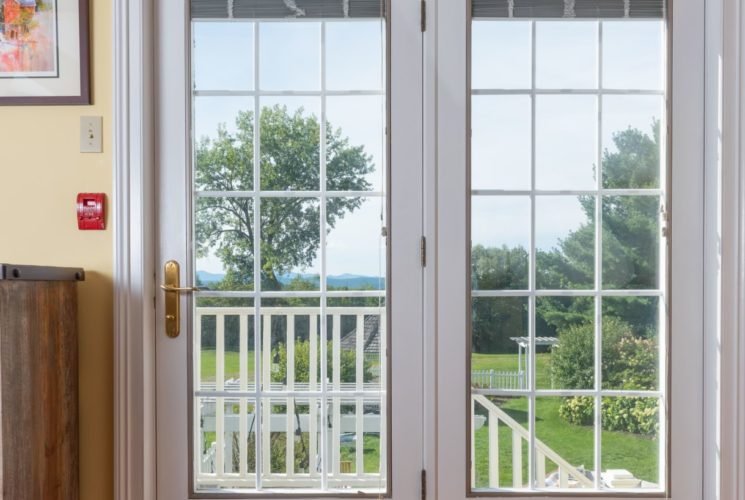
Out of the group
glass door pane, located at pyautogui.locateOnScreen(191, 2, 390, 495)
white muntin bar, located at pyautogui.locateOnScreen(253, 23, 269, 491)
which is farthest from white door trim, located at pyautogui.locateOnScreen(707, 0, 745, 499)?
white muntin bar, located at pyautogui.locateOnScreen(253, 23, 269, 491)

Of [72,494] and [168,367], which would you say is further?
[168,367]

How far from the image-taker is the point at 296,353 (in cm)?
217

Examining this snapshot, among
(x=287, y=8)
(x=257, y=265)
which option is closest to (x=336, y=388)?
(x=257, y=265)

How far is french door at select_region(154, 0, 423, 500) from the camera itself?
2148mm

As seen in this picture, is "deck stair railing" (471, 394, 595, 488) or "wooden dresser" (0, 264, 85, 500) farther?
"deck stair railing" (471, 394, 595, 488)

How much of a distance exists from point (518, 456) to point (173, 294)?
120cm

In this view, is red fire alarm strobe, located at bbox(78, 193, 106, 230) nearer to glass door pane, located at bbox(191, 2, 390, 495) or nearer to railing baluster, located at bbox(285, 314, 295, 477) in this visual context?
glass door pane, located at bbox(191, 2, 390, 495)

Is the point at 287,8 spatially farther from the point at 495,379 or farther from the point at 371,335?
the point at 495,379

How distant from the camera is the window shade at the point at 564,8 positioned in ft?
6.99

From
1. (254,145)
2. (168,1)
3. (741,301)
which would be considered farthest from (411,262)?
(168,1)

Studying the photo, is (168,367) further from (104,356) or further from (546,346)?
(546,346)

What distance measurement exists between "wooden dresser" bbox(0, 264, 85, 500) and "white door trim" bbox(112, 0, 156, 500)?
0.13 meters

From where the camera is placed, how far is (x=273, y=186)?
7.14 feet

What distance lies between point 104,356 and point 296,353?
58 centimetres
